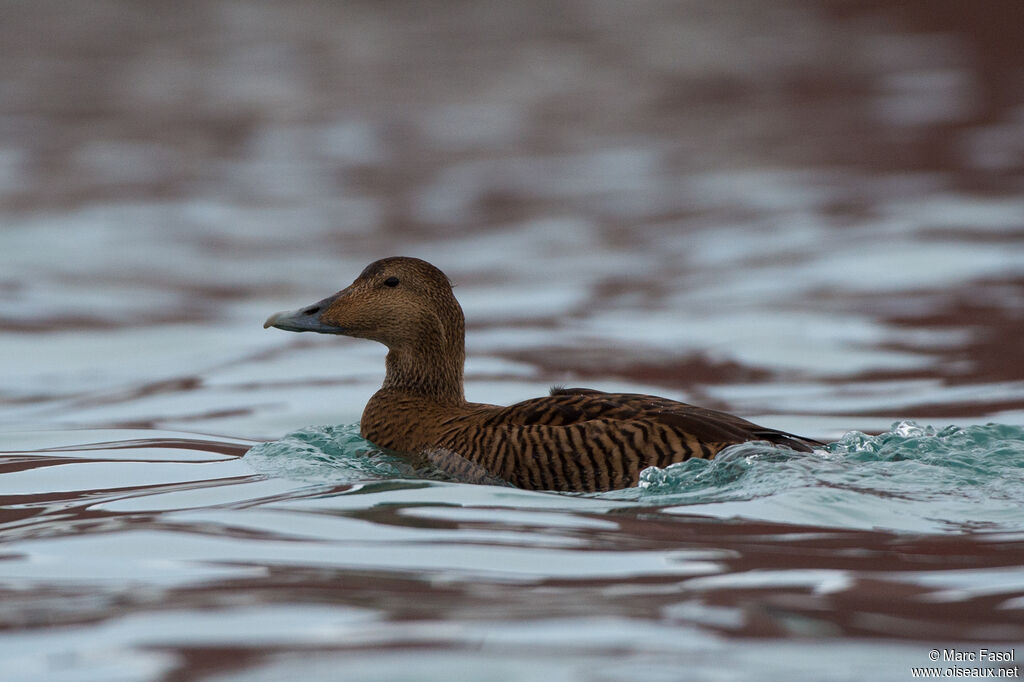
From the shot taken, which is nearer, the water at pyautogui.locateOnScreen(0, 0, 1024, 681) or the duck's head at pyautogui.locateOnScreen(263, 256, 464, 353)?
the water at pyautogui.locateOnScreen(0, 0, 1024, 681)

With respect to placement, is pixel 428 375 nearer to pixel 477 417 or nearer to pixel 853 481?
pixel 477 417

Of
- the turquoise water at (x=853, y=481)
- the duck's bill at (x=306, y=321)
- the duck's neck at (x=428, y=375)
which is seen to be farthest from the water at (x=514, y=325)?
the duck's bill at (x=306, y=321)

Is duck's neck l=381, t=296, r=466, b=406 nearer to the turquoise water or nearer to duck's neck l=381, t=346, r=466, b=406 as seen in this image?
duck's neck l=381, t=346, r=466, b=406

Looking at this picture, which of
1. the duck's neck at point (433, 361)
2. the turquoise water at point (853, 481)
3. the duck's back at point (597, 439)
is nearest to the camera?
the turquoise water at point (853, 481)

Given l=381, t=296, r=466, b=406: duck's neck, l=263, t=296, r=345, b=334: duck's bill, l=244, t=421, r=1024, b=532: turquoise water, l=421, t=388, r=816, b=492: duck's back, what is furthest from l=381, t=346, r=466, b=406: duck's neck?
l=421, t=388, r=816, b=492: duck's back

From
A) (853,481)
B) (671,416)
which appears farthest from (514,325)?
(853,481)

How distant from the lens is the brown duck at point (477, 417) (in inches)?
231

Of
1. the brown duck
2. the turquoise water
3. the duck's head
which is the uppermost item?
the duck's head

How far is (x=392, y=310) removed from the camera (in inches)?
278

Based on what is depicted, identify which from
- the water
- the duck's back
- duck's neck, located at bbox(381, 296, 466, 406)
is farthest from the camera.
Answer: duck's neck, located at bbox(381, 296, 466, 406)

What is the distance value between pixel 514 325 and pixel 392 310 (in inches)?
197

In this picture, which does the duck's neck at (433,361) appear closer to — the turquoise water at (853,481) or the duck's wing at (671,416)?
the turquoise water at (853,481)

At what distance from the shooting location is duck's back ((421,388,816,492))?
5844 millimetres

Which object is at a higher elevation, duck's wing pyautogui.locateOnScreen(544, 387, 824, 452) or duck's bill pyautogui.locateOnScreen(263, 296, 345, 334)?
duck's bill pyautogui.locateOnScreen(263, 296, 345, 334)
